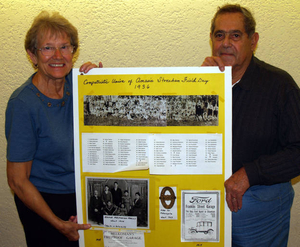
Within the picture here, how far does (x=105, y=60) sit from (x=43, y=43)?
2.28 feet

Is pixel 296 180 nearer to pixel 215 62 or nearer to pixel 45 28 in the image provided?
pixel 215 62

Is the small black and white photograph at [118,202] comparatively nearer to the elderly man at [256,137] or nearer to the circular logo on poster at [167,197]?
the circular logo on poster at [167,197]

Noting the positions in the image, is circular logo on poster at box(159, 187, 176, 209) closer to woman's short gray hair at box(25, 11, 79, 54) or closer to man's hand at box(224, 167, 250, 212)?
man's hand at box(224, 167, 250, 212)

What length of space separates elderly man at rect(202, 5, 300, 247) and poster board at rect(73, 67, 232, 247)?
9 cm

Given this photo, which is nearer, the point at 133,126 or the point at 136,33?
the point at 133,126

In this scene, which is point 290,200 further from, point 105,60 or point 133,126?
→ point 105,60

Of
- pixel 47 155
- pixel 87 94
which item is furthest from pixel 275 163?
pixel 47 155

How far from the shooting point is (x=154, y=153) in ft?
4.00

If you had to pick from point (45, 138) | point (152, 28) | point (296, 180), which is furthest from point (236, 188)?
point (152, 28)

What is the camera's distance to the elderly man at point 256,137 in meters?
1.17

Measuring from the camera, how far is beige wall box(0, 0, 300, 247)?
180 cm

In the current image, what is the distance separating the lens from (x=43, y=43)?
1251 mm

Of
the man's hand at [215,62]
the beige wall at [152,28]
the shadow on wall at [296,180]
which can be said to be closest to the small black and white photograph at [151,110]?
the man's hand at [215,62]

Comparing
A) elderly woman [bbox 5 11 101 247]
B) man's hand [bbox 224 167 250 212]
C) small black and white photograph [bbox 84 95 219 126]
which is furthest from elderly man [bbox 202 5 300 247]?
elderly woman [bbox 5 11 101 247]
